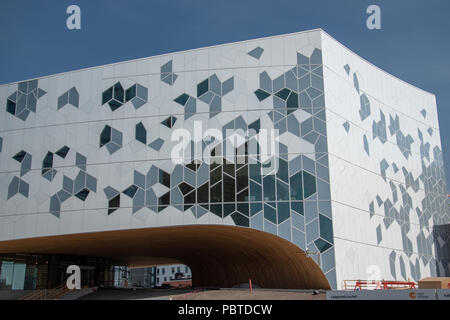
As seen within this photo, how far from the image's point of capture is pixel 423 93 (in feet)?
129

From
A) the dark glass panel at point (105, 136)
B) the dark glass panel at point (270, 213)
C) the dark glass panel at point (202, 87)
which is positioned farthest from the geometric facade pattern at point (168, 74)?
the dark glass panel at point (270, 213)

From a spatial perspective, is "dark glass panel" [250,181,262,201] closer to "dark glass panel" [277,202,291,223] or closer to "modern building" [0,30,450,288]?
"modern building" [0,30,450,288]

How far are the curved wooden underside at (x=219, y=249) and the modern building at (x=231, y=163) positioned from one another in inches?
7.0

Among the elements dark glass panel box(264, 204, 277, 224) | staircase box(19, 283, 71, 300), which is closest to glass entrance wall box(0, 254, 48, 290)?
staircase box(19, 283, 71, 300)

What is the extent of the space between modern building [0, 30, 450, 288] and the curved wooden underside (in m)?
0.18

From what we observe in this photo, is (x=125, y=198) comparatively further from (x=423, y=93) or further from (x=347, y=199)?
(x=423, y=93)

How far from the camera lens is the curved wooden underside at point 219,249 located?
27984 millimetres

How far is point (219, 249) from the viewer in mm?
36406

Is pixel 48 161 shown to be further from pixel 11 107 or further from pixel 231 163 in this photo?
pixel 231 163

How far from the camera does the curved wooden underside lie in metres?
28.0

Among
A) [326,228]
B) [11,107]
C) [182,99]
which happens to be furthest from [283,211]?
[11,107]

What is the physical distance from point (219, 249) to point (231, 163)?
10.1 meters

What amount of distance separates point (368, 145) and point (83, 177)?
58.2 ft
